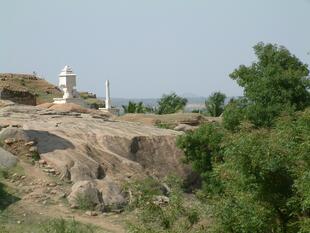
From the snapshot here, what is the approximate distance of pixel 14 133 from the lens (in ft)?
63.2

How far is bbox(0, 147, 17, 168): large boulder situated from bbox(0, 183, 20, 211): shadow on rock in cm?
119

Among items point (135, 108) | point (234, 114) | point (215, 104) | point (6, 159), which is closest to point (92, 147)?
point (6, 159)

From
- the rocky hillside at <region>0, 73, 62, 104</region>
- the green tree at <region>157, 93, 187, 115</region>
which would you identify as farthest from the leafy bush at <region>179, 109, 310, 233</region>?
the green tree at <region>157, 93, 187, 115</region>

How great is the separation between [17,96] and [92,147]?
11.5m

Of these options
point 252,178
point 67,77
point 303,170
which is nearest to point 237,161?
point 252,178

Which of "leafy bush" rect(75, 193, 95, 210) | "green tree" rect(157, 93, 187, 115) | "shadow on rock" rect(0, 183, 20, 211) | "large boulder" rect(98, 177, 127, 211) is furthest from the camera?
"green tree" rect(157, 93, 187, 115)

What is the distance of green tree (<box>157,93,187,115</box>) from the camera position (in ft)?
138

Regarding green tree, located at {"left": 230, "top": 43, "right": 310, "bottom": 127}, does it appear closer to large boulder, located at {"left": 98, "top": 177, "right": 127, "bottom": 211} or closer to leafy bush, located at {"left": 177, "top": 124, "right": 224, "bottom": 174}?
leafy bush, located at {"left": 177, "top": 124, "right": 224, "bottom": 174}

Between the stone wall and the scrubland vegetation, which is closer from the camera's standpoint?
the scrubland vegetation

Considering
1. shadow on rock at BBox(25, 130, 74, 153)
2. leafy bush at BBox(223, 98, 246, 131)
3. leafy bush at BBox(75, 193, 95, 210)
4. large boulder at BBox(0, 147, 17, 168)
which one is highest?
leafy bush at BBox(223, 98, 246, 131)

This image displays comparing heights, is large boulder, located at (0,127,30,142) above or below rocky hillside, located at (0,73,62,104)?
below

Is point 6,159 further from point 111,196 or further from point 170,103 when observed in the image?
point 170,103

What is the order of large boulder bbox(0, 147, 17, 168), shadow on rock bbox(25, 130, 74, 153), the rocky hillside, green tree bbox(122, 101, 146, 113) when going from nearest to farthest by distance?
large boulder bbox(0, 147, 17, 168) < shadow on rock bbox(25, 130, 74, 153) < the rocky hillside < green tree bbox(122, 101, 146, 113)

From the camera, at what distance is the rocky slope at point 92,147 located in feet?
59.7
